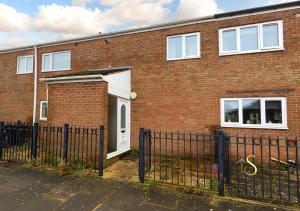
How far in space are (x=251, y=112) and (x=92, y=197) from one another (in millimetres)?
6408

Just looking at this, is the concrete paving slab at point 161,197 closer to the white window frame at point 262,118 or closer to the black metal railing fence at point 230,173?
the black metal railing fence at point 230,173

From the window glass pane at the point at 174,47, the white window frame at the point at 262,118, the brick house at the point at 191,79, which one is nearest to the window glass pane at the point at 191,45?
the brick house at the point at 191,79

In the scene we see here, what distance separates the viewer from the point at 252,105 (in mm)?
7758

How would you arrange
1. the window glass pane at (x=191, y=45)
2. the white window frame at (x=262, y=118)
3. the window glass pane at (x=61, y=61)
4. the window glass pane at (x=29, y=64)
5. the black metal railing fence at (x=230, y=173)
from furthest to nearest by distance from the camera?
the window glass pane at (x=29, y=64), the window glass pane at (x=61, y=61), the window glass pane at (x=191, y=45), the white window frame at (x=262, y=118), the black metal railing fence at (x=230, y=173)

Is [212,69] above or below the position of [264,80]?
above

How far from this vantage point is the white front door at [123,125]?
848 centimetres

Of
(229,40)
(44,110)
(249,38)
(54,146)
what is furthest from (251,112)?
(44,110)

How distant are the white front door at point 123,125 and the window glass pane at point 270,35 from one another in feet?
20.3

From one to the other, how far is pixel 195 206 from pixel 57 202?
289cm

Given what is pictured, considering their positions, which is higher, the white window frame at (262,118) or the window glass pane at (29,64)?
the window glass pane at (29,64)

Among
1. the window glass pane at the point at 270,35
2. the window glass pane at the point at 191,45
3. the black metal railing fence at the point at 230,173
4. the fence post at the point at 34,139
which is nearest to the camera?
the black metal railing fence at the point at 230,173

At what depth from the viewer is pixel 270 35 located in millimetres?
7707

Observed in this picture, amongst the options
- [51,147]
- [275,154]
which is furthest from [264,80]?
[51,147]

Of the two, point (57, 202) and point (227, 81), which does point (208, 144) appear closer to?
point (227, 81)
